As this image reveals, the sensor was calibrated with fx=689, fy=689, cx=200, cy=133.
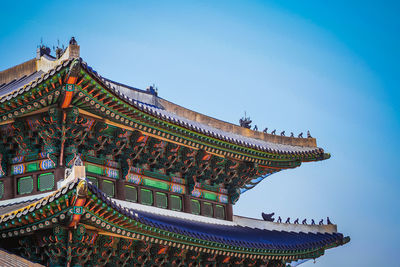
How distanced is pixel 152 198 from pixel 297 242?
6.69 m

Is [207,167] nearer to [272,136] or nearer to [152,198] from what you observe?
[152,198]

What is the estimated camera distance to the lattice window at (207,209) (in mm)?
26859

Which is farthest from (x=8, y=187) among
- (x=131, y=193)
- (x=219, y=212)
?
(x=219, y=212)

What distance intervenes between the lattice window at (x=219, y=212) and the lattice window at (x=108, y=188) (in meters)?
5.97

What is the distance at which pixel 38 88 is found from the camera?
19.2 m

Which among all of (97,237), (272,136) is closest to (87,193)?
(97,237)

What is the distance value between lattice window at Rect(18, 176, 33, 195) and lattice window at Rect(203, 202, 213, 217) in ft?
25.7

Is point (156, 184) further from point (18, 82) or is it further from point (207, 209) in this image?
point (18, 82)

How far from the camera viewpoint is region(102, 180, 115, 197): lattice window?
22.4 meters

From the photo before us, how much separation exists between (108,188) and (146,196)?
6.18 feet

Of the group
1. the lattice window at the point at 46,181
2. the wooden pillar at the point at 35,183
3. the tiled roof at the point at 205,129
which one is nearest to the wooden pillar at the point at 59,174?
the lattice window at the point at 46,181

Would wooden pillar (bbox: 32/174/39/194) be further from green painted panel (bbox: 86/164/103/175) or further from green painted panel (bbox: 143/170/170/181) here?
green painted panel (bbox: 143/170/170/181)

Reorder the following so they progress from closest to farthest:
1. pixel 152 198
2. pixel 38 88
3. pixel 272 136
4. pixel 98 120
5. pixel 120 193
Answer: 1. pixel 38 88
2. pixel 98 120
3. pixel 120 193
4. pixel 152 198
5. pixel 272 136

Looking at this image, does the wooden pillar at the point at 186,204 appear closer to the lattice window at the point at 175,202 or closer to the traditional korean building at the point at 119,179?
the traditional korean building at the point at 119,179
